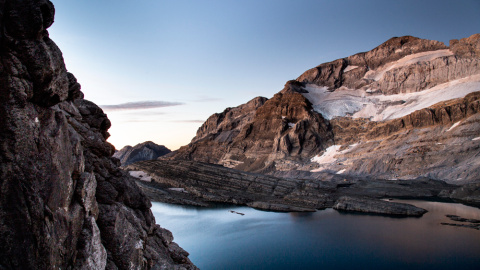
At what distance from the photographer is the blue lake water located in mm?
23281

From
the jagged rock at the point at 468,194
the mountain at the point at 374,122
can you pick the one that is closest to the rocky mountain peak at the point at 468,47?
the mountain at the point at 374,122

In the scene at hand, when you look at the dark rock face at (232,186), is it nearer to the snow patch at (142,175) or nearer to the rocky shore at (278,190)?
the rocky shore at (278,190)

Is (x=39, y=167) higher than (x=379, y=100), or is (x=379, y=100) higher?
(x=379, y=100)

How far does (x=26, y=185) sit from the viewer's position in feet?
22.4

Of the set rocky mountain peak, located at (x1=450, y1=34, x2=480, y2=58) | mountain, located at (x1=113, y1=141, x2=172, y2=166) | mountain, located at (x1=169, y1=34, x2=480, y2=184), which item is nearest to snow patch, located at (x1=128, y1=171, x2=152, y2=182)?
mountain, located at (x1=169, y1=34, x2=480, y2=184)

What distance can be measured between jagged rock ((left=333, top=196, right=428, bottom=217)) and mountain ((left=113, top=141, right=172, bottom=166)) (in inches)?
4836

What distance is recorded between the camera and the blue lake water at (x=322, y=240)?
23281 millimetres

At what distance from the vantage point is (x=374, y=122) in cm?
9631

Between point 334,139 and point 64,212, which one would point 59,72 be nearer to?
point 64,212

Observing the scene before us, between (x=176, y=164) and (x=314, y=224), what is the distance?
1505 inches

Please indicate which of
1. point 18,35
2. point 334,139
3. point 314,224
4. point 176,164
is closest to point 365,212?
point 314,224

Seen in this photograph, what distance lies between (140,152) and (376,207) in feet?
450

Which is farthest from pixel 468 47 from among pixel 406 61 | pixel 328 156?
pixel 328 156

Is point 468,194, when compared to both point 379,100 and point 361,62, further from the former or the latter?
point 361,62
